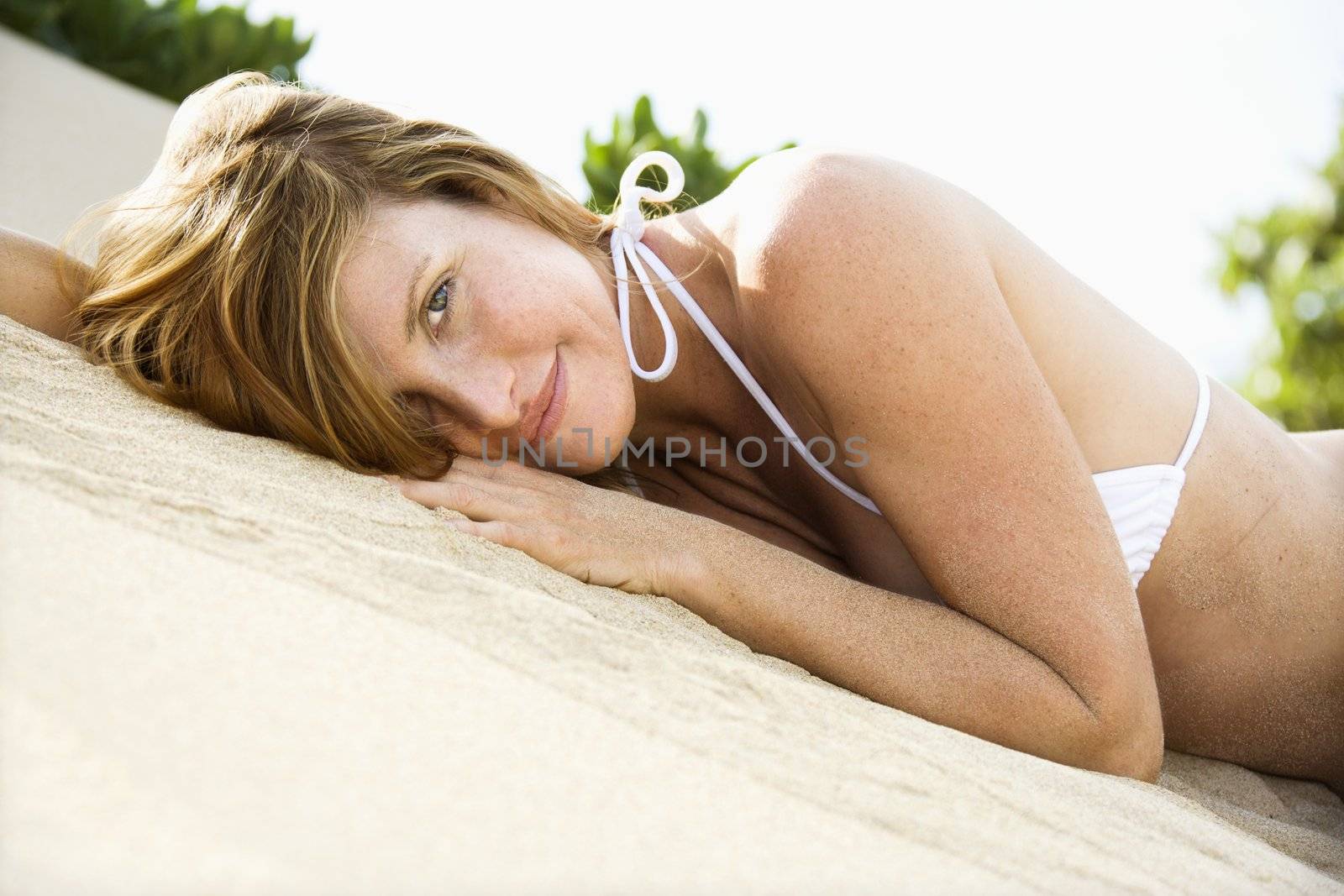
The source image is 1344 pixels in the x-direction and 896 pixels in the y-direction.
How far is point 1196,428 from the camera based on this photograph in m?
2.25

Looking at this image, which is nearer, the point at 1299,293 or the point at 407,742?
the point at 407,742

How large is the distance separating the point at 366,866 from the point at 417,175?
1.75m

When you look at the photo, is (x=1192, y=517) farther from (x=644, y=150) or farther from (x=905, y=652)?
(x=644, y=150)

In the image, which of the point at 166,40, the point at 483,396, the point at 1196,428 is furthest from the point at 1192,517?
the point at 166,40

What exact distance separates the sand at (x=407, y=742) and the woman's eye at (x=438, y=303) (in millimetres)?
516

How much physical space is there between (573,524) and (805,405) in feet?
1.86

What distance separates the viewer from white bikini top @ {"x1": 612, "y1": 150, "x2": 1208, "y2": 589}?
2164 millimetres

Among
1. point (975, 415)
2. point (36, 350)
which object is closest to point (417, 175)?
point (36, 350)

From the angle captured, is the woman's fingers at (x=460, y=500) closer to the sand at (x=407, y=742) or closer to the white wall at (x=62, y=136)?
the sand at (x=407, y=742)

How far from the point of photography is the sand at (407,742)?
763mm

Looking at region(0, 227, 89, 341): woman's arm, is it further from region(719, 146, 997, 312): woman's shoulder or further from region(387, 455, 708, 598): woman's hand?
region(719, 146, 997, 312): woman's shoulder

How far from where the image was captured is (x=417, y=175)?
2.23 m

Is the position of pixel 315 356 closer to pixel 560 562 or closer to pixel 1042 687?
pixel 560 562

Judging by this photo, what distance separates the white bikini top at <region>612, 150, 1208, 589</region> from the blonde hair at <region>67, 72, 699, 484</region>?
133 millimetres
